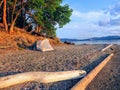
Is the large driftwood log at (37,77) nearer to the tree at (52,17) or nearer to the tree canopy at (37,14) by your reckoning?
the tree canopy at (37,14)

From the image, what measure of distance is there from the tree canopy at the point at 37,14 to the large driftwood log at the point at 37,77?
20.4 meters

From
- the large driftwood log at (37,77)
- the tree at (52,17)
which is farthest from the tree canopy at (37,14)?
the large driftwood log at (37,77)

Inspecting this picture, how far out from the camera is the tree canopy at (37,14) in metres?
32.1

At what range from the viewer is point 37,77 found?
9797mm

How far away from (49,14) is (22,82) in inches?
1204

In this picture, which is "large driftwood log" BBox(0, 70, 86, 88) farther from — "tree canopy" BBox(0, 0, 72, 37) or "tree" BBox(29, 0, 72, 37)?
"tree" BBox(29, 0, 72, 37)

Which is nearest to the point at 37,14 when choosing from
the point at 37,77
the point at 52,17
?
the point at 52,17

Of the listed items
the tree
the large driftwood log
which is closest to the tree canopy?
the tree

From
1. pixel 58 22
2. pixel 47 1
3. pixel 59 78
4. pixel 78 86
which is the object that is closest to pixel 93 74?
pixel 59 78

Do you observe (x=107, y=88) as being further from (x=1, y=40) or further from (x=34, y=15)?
(x=34, y=15)

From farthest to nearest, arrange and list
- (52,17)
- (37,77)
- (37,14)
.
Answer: (52,17) → (37,14) → (37,77)

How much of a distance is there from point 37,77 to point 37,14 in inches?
1026

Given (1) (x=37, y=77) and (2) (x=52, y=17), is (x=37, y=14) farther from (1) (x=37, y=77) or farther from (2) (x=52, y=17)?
(1) (x=37, y=77)

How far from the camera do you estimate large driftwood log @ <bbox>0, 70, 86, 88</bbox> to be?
8.80m
